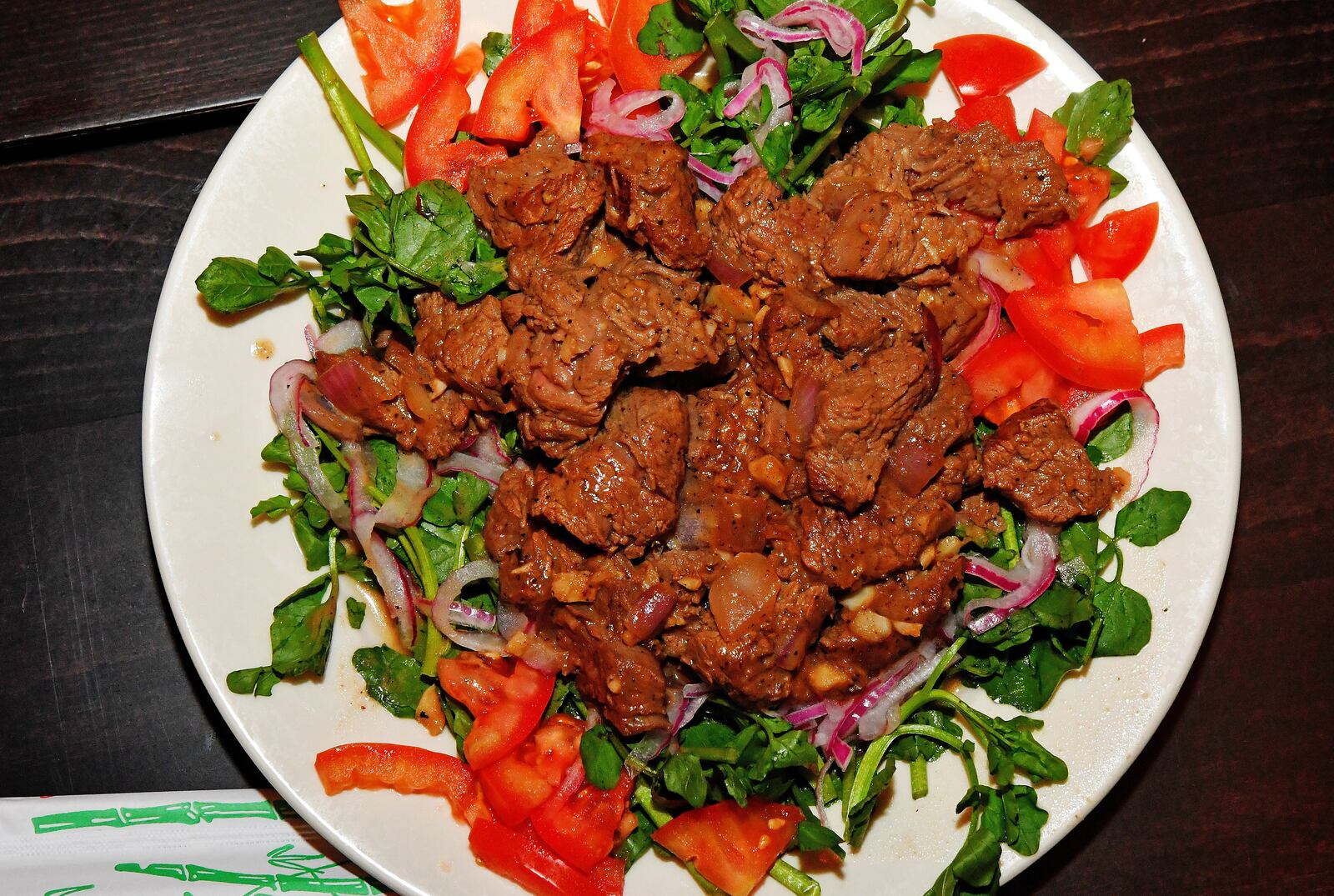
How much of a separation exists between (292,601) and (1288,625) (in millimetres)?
3928

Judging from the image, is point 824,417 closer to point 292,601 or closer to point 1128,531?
point 1128,531

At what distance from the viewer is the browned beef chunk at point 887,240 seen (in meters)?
3.32

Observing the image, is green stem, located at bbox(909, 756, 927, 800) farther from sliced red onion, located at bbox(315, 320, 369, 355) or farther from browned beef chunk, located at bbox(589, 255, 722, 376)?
sliced red onion, located at bbox(315, 320, 369, 355)

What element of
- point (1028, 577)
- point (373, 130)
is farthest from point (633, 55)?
point (1028, 577)

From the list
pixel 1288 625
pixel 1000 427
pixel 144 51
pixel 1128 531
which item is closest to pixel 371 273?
pixel 144 51

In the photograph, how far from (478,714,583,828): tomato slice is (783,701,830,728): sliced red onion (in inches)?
29.0

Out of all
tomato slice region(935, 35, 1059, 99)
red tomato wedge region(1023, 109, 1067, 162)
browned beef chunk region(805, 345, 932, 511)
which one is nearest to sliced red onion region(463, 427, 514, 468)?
browned beef chunk region(805, 345, 932, 511)

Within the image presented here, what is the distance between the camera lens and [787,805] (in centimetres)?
346

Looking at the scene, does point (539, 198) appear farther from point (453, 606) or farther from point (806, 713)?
point (806, 713)

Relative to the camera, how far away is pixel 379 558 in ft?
11.6

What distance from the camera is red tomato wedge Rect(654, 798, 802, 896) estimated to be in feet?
10.9

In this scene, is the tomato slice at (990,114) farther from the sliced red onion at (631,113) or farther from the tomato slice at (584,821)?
the tomato slice at (584,821)

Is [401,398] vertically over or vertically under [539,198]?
under

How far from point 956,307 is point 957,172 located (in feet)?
1.54
